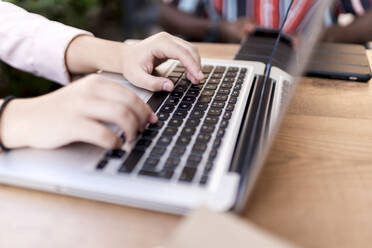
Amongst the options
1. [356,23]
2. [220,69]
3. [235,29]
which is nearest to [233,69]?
[220,69]

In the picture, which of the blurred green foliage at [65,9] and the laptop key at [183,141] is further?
the blurred green foliage at [65,9]

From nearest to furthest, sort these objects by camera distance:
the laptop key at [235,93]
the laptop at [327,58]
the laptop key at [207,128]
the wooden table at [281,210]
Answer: the wooden table at [281,210]
the laptop key at [207,128]
the laptop key at [235,93]
the laptop at [327,58]

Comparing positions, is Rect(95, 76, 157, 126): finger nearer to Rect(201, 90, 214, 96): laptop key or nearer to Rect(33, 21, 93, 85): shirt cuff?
Rect(201, 90, 214, 96): laptop key

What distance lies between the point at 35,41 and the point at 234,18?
0.78 metres

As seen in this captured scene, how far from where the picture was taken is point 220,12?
4.04 ft

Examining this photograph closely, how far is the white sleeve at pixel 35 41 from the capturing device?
23.6 inches

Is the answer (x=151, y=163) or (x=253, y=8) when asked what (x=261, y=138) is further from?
(x=253, y=8)

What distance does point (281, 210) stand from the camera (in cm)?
33

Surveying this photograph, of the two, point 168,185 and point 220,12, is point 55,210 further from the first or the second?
point 220,12

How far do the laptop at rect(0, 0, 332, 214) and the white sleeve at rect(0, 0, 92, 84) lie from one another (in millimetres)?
259

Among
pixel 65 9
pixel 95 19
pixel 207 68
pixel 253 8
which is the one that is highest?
pixel 207 68

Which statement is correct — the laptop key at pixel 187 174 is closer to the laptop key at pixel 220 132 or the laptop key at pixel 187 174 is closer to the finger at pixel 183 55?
the laptop key at pixel 220 132

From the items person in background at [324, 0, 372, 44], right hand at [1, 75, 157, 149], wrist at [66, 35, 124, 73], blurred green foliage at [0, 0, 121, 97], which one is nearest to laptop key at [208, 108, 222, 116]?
right hand at [1, 75, 157, 149]

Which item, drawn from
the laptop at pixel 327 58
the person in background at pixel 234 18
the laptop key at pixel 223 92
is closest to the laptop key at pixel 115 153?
the laptop key at pixel 223 92
